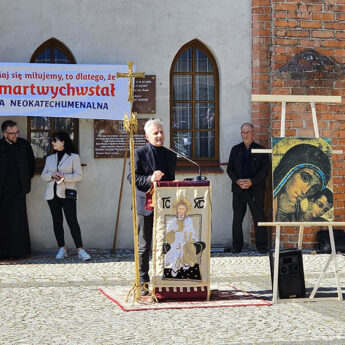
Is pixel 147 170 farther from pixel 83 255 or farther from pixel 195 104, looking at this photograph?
pixel 195 104

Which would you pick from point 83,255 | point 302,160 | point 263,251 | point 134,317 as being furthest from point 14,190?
point 134,317

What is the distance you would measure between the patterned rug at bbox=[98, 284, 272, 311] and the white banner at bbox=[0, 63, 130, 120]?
3.83 meters

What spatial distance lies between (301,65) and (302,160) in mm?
4236

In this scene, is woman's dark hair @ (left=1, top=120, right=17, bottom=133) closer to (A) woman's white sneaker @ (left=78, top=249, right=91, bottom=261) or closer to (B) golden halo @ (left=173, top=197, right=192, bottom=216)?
(A) woman's white sneaker @ (left=78, top=249, right=91, bottom=261)

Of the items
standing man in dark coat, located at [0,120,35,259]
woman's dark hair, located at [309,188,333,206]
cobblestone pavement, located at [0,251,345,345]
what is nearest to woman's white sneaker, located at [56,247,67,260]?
standing man in dark coat, located at [0,120,35,259]

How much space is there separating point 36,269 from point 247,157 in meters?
3.71

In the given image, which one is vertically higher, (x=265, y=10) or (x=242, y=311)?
(x=265, y=10)

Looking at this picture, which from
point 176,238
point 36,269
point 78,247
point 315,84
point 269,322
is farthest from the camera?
point 315,84

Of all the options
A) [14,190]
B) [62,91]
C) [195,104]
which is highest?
[62,91]

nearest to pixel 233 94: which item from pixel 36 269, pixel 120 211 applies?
pixel 120 211

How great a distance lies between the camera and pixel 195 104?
12.7 meters

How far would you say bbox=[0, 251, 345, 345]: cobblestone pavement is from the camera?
6.20m

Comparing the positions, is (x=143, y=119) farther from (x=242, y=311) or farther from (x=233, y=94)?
(x=242, y=311)

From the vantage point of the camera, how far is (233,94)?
41.4 feet
